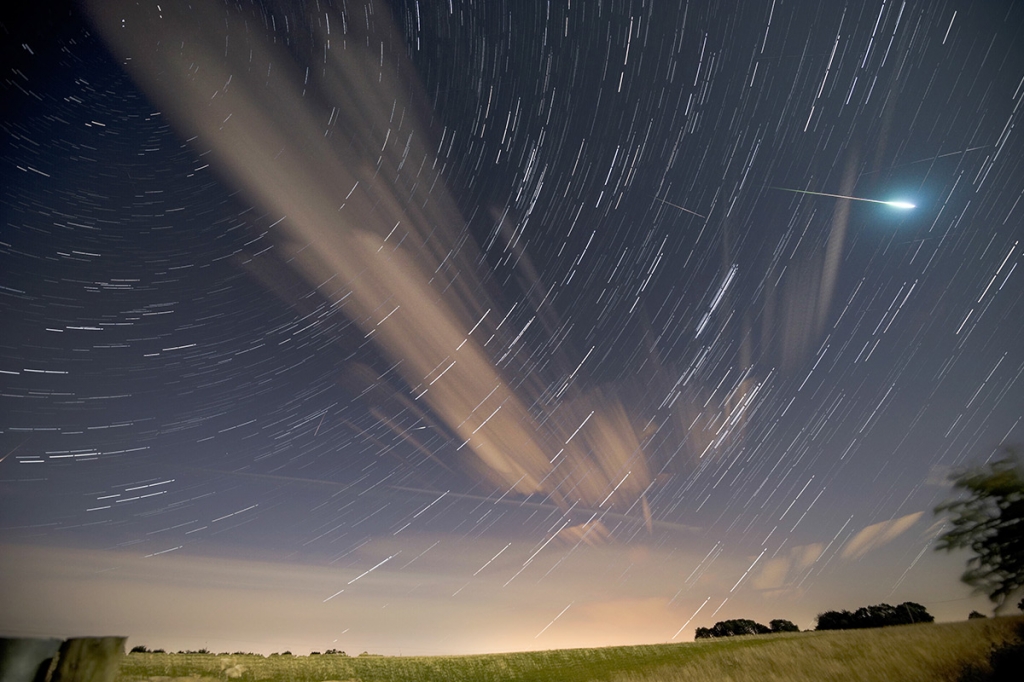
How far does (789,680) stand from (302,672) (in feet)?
A: 76.6

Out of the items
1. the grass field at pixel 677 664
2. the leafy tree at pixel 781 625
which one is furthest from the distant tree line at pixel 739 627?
the grass field at pixel 677 664

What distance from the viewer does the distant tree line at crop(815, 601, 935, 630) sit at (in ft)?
165

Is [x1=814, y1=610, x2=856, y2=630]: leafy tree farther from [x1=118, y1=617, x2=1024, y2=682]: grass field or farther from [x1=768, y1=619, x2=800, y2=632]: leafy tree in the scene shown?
[x1=118, y1=617, x2=1024, y2=682]: grass field

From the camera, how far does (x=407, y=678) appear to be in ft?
78.8

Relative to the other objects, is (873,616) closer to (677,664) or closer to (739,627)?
(739,627)

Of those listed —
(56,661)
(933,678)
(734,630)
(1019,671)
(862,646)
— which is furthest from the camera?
(734,630)

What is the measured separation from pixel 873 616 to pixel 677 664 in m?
52.3

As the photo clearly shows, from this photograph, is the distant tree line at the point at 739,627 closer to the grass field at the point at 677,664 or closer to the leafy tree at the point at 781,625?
the leafy tree at the point at 781,625

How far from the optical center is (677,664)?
23.0 meters

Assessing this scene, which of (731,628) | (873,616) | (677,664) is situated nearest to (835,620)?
(873,616)

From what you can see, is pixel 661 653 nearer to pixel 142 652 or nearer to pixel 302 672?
pixel 302 672

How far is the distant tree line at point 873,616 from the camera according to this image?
5042 centimetres

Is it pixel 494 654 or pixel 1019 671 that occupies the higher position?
pixel 494 654

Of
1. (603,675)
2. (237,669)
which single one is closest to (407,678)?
(237,669)
